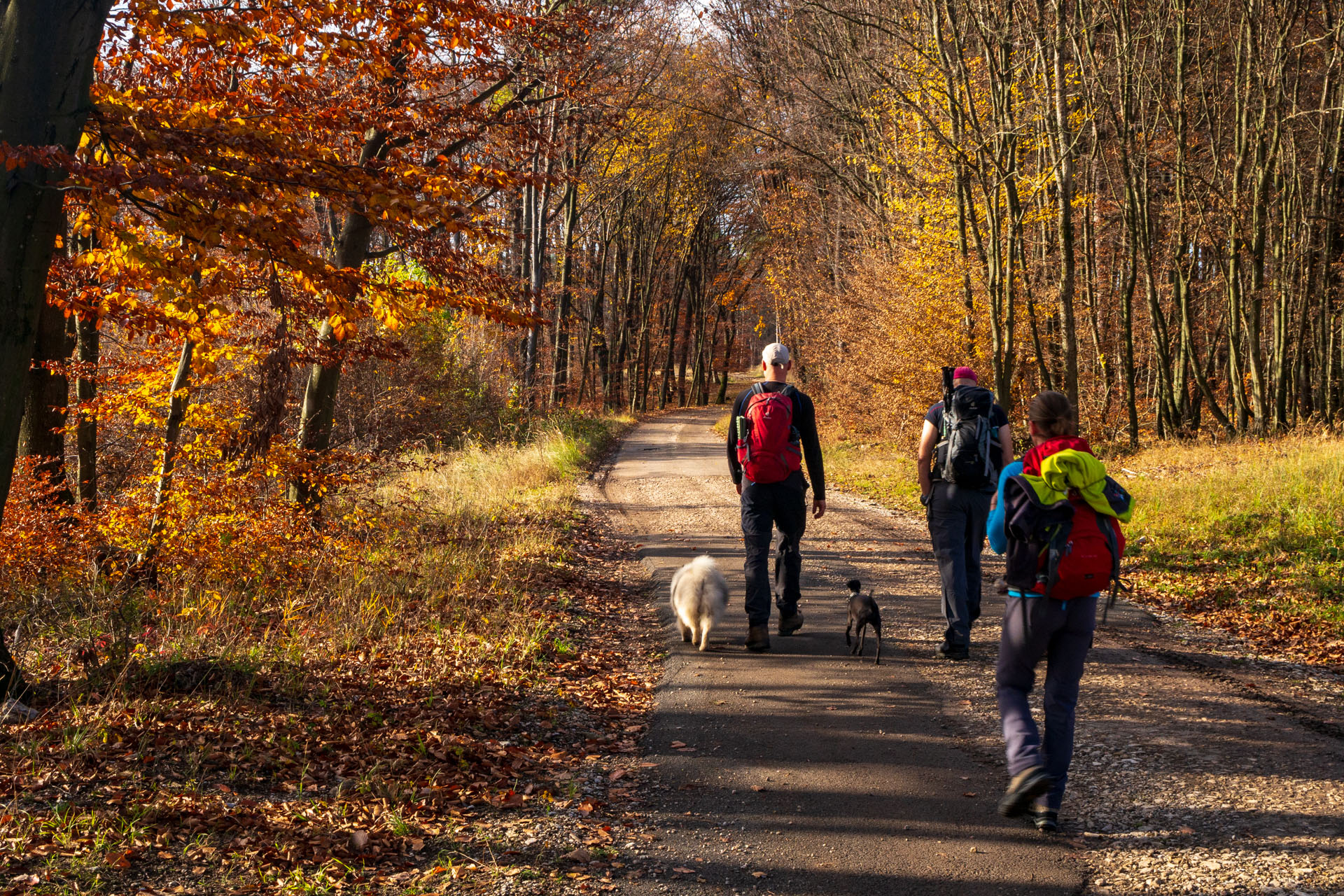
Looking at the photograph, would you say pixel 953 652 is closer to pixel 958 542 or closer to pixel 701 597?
pixel 958 542

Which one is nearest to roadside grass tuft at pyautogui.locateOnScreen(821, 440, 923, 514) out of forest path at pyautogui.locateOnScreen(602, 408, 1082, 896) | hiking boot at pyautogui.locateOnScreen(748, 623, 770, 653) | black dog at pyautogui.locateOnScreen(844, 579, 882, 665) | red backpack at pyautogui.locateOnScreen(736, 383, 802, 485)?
forest path at pyautogui.locateOnScreen(602, 408, 1082, 896)

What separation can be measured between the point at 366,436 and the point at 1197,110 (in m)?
18.7

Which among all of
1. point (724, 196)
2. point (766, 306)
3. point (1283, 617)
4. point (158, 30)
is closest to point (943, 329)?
point (1283, 617)

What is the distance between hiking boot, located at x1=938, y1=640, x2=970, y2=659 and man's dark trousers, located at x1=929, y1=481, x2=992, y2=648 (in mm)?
17

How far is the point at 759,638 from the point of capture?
6898 mm

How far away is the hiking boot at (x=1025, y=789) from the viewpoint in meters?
3.98

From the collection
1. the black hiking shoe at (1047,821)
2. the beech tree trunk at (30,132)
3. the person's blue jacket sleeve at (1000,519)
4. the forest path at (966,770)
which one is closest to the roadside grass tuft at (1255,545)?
the forest path at (966,770)

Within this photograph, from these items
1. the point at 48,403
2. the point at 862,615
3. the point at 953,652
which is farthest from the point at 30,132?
the point at 953,652

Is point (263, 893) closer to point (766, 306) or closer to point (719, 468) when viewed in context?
point (719, 468)

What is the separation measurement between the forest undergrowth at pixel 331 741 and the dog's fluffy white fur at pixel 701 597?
534 mm

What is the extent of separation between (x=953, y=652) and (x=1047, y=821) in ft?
8.76

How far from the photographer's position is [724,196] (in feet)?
147

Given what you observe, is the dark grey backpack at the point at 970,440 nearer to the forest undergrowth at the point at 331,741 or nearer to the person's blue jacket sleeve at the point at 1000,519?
the person's blue jacket sleeve at the point at 1000,519

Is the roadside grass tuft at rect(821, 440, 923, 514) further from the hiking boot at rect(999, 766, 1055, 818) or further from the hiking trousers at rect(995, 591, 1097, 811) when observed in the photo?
the hiking boot at rect(999, 766, 1055, 818)
